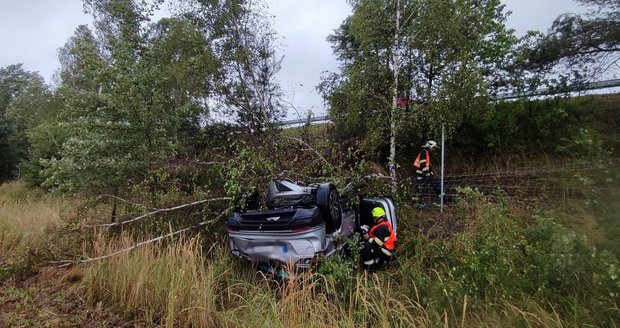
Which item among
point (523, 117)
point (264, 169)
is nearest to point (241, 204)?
point (264, 169)

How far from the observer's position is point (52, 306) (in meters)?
3.75

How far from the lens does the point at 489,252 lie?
3945mm

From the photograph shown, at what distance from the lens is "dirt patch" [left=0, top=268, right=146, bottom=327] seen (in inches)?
134

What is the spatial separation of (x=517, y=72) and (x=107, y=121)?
38.2 feet

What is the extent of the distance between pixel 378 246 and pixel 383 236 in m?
0.15

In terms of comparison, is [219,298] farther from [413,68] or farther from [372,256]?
[413,68]

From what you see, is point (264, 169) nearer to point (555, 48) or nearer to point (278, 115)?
point (278, 115)

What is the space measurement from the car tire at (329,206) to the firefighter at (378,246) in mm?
523

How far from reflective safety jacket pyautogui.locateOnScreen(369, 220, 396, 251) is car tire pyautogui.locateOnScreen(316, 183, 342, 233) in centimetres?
54

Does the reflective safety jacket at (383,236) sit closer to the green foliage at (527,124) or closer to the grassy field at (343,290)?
the grassy field at (343,290)

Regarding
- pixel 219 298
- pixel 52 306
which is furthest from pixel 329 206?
pixel 52 306

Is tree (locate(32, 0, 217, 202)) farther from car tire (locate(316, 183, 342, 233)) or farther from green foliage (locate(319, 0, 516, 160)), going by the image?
green foliage (locate(319, 0, 516, 160))

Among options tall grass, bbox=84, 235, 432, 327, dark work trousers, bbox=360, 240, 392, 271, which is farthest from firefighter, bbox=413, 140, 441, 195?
tall grass, bbox=84, 235, 432, 327

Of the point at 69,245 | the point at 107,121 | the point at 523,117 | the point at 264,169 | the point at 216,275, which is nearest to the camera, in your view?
the point at 216,275
